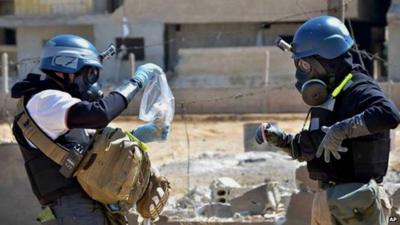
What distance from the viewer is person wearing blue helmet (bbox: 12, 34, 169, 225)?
4.55 m

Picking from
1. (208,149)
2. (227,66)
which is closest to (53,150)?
(208,149)

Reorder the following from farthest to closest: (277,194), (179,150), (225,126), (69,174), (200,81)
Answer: (200,81) < (225,126) < (179,150) < (277,194) < (69,174)

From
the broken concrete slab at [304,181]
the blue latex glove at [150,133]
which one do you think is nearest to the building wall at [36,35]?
the broken concrete slab at [304,181]

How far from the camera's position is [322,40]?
15.6ft

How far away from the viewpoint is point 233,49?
100ft

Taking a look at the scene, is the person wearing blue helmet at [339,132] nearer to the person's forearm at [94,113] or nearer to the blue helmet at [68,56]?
the person's forearm at [94,113]

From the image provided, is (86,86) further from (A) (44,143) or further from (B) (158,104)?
(B) (158,104)

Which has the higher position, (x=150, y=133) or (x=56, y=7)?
(x=150, y=133)

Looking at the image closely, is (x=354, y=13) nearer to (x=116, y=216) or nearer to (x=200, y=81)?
(x=200, y=81)

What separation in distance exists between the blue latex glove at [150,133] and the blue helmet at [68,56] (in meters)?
0.62

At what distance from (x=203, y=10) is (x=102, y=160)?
89.5 ft

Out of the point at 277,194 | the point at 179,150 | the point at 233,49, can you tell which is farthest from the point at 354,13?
the point at 277,194

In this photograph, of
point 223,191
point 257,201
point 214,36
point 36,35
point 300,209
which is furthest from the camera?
point 36,35

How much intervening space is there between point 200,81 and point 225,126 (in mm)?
7303
